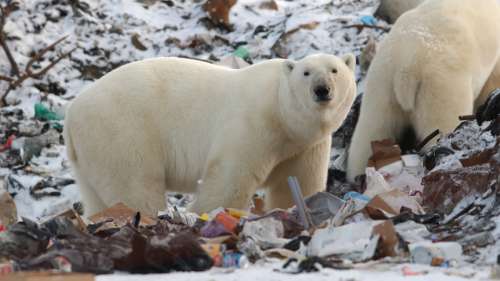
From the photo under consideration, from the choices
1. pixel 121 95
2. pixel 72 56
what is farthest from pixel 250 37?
pixel 121 95

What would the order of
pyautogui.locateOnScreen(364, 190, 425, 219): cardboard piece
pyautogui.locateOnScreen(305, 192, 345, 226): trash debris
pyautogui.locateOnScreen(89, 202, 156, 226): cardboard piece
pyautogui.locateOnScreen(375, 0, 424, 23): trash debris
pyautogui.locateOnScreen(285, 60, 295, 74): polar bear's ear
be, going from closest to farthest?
1. pyautogui.locateOnScreen(364, 190, 425, 219): cardboard piece
2. pyautogui.locateOnScreen(305, 192, 345, 226): trash debris
3. pyautogui.locateOnScreen(89, 202, 156, 226): cardboard piece
4. pyautogui.locateOnScreen(285, 60, 295, 74): polar bear's ear
5. pyautogui.locateOnScreen(375, 0, 424, 23): trash debris

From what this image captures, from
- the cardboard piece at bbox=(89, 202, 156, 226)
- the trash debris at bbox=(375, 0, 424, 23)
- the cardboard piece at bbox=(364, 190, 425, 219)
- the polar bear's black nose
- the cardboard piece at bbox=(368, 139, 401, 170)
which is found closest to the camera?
the cardboard piece at bbox=(364, 190, 425, 219)

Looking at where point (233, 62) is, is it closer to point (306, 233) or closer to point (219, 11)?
point (219, 11)

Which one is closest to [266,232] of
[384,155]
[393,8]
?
[384,155]

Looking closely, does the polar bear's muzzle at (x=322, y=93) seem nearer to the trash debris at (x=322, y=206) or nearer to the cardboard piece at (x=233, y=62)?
the trash debris at (x=322, y=206)

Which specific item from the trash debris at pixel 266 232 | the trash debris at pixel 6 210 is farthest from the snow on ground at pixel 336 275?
the trash debris at pixel 6 210

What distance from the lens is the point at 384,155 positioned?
730 cm

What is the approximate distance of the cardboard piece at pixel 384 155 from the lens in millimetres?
7203

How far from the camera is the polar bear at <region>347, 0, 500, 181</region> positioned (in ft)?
24.6

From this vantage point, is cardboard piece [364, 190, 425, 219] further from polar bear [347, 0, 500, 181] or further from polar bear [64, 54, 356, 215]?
polar bear [347, 0, 500, 181]

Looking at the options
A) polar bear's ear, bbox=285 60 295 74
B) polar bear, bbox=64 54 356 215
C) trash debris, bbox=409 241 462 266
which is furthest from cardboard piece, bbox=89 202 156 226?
trash debris, bbox=409 241 462 266

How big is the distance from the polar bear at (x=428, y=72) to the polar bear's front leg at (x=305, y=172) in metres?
1.16

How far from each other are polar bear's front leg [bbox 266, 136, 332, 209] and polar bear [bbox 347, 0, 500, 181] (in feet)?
3.81

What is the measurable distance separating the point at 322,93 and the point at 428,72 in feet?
5.72
